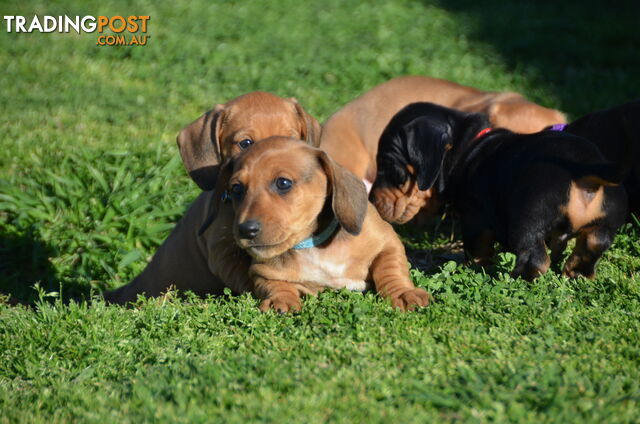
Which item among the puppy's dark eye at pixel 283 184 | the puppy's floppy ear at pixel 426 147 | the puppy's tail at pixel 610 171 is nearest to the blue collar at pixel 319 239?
→ the puppy's dark eye at pixel 283 184

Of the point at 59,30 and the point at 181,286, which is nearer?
the point at 181,286

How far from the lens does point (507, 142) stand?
199 inches

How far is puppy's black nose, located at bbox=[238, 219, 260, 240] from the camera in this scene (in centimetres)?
390

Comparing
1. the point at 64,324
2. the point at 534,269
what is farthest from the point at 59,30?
the point at 534,269

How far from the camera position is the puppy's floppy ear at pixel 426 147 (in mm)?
5310

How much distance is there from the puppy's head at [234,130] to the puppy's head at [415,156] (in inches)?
22.1

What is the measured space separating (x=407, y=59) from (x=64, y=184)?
461cm

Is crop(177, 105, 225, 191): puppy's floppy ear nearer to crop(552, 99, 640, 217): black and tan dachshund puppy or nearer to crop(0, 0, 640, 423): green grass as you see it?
crop(0, 0, 640, 423): green grass

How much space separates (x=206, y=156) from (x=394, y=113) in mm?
2084

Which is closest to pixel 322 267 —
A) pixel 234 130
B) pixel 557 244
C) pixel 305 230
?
pixel 305 230

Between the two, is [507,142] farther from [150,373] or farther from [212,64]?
[212,64]

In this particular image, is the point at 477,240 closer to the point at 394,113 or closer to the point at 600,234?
the point at 600,234

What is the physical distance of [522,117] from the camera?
20.7ft

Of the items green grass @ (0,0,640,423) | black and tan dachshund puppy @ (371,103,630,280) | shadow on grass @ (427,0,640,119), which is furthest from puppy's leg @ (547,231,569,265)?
shadow on grass @ (427,0,640,119)
